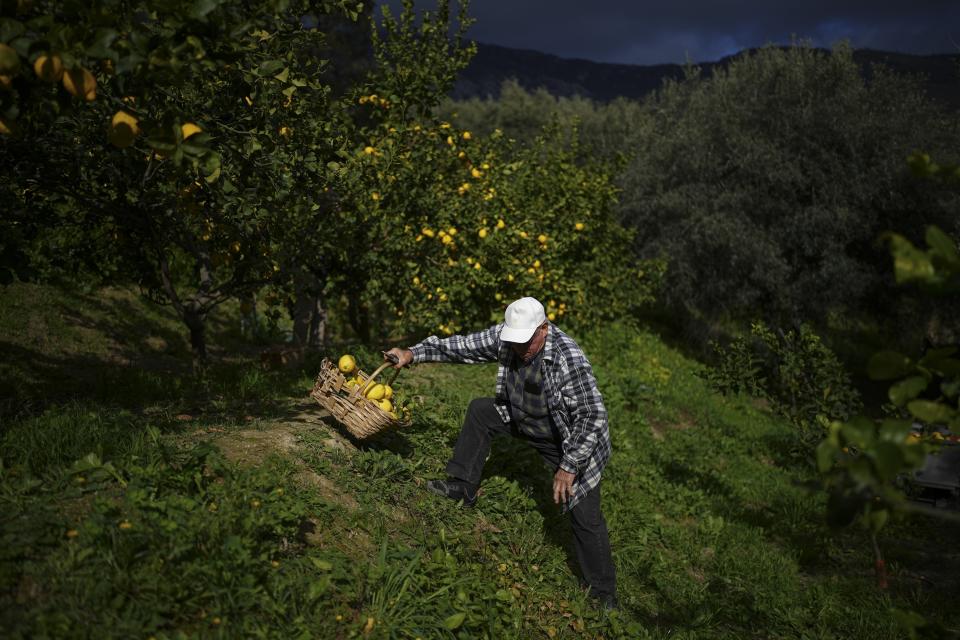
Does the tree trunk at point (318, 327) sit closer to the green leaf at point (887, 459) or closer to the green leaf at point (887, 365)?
the green leaf at point (887, 365)

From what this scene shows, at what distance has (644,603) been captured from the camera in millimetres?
4832

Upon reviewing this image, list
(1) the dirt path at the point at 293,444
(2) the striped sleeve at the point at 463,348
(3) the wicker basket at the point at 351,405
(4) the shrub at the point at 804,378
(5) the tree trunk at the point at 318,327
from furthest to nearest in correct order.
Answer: (5) the tree trunk at the point at 318,327 < (4) the shrub at the point at 804,378 < (2) the striped sleeve at the point at 463,348 < (3) the wicker basket at the point at 351,405 < (1) the dirt path at the point at 293,444

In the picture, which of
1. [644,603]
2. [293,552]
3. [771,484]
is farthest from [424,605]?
[771,484]

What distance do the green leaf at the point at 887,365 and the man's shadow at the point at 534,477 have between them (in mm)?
Answer: 3513

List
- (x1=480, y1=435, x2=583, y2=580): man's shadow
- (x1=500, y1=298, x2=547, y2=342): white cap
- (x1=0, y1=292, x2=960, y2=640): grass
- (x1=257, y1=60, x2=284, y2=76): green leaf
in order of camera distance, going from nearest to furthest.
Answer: (x1=0, y1=292, x2=960, y2=640): grass < (x1=257, y1=60, x2=284, y2=76): green leaf < (x1=500, y1=298, x2=547, y2=342): white cap < (x1=480, y1=435, x2=583, y2=580): man's shadow

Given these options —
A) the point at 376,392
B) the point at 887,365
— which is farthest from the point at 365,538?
the point at 887,365

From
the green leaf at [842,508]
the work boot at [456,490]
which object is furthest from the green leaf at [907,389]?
the work boot at [456,490]

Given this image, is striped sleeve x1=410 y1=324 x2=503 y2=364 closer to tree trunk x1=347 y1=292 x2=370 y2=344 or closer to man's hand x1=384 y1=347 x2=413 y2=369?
man's hand x1=384 y1=347 x2=413 y2=369

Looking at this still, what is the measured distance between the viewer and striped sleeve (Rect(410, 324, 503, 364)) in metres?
4.56

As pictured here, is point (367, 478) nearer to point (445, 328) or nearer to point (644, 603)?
Answer: point (644, 603)

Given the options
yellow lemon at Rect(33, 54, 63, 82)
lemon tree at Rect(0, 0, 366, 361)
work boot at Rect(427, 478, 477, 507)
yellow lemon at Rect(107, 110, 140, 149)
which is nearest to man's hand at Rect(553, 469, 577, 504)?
work boot at Rect(427, 478, 477, 507)

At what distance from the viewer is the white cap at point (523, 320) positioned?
4039 mm

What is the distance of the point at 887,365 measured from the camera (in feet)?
5.59

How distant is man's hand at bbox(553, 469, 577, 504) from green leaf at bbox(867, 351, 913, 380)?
2502 mm
